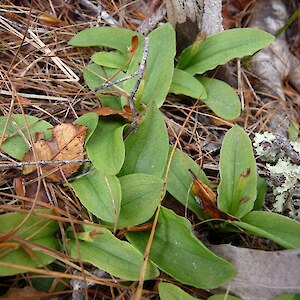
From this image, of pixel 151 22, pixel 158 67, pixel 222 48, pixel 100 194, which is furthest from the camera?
pixel 151 22

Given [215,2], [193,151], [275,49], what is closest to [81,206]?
[193,151]

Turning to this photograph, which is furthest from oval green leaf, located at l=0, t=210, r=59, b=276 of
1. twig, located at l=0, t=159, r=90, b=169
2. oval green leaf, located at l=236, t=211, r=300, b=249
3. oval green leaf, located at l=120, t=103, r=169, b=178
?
oval green leaf, located at l=236, t=211, r=300, b=249

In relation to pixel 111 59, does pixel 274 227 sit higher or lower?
lower

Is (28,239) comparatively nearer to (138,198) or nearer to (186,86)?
(138,198)

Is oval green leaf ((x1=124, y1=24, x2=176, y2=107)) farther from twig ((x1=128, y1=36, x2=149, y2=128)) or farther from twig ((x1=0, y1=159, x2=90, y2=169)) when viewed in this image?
twig ((x1=0, y1=159, x2=90, y2=169))

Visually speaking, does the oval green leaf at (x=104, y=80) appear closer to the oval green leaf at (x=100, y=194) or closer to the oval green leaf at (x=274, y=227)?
the oval green leaf at (x=100, y=194)

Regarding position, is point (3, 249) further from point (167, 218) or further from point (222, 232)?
point (222, 232)

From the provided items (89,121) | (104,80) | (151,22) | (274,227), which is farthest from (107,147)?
(151,22)

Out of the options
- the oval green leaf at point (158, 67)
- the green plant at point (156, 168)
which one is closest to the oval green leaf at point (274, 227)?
the green plant at point (156, 168)
